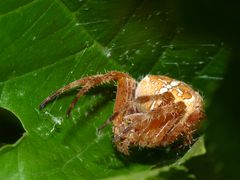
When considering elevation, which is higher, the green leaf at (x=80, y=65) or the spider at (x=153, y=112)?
the green leaf at (x=80, y=65)

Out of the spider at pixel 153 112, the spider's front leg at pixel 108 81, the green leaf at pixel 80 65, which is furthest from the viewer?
the spider at pixel 153 112

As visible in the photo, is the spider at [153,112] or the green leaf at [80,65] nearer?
the green leaf at [80,65]

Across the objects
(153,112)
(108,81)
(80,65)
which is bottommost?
(153,112)

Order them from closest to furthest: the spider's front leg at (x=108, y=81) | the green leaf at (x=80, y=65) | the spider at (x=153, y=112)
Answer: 1. the green leaf at (x=80, y=65)
2. the spider's front leg at (x=108, y=81)
3. the spider at (x=153, y=112)

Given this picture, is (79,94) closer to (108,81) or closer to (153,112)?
(108,81)

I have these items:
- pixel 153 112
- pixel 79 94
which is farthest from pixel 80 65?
pixel 153 112

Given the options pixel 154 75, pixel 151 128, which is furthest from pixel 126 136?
pixel 154 75
